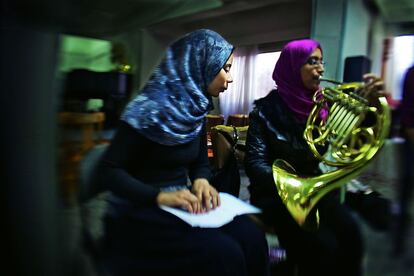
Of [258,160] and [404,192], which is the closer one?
[404,192]

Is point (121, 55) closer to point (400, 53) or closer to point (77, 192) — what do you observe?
point (77, 192)

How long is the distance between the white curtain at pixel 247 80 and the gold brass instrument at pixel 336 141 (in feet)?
0.36

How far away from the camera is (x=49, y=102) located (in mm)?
333

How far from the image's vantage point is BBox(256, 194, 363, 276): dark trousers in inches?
22.7

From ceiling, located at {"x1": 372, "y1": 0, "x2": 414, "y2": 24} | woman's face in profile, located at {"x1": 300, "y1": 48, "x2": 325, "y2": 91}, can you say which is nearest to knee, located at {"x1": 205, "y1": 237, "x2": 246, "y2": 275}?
woman's face in profile, located at {"x1": 300, "y1": 48, "x2": 325, "y2": 91}

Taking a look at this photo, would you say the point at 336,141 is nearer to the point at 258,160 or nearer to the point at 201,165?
the point at 258,160

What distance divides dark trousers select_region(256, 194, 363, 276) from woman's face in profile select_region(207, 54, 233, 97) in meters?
0.24

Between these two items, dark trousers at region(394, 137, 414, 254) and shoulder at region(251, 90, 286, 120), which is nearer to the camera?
dark trousers at region(394, 137, 414, 254)

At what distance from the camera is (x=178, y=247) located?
61 cm

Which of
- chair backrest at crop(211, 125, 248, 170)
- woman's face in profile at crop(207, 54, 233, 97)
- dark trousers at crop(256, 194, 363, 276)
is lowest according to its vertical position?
dark trousers at crop(256, 194, 363, 276)

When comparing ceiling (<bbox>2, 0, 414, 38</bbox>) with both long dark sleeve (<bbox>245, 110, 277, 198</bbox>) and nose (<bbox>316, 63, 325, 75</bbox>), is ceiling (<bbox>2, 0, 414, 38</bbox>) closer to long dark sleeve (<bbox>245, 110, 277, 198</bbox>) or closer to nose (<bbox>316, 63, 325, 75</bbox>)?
nose (<bbox>316, 63, 325, 75</bbox>)

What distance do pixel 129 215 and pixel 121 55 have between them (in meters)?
0.28

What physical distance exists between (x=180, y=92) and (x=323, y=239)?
42 cm

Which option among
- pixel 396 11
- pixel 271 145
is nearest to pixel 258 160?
pixel 271 145
